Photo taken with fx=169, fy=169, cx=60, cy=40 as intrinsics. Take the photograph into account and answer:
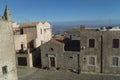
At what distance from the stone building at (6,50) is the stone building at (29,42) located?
13.0m

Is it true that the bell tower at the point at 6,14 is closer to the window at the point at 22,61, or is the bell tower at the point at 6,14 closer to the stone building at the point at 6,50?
the stone building at the point at 6,50

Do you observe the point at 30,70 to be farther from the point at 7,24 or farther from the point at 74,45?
the point at 7,24

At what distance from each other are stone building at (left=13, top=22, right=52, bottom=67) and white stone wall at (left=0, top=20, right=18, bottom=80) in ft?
42.2

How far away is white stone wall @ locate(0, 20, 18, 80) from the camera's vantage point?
18.5 meters

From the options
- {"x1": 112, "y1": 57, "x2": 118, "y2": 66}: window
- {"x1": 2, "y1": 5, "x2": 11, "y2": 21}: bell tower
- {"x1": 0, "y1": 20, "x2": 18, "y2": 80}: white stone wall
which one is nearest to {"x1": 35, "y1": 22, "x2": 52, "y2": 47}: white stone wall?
{"x1": 112, "y1": 57, "x2": 118, "y2": 66}: window

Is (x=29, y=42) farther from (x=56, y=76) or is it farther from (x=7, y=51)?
(x=7, y=51)

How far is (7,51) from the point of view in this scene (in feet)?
63.7

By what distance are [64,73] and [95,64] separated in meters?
5.70

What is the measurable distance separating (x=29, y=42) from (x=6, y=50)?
2104 centimetres

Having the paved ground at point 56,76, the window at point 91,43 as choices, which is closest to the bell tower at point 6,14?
the paved ground at point 56,76

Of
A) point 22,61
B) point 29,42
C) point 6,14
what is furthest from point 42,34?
point 6,14

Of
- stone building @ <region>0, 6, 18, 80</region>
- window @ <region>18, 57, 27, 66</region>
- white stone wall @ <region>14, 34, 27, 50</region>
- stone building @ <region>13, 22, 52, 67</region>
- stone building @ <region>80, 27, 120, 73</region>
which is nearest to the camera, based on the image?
stone building @ <region>0, 6, 18, 80</region>

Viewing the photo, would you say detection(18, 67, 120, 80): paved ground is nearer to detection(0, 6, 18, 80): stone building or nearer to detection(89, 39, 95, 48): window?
detection(89, 39, 95, 48): window

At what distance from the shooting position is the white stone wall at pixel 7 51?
1850 cm
